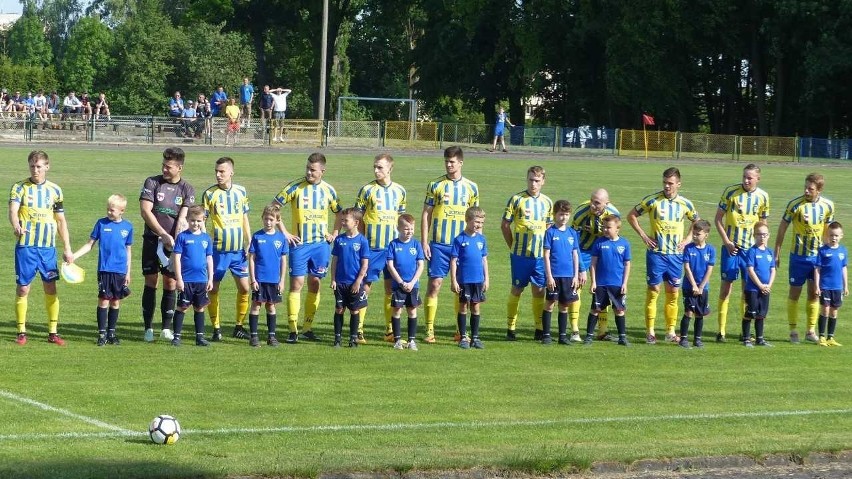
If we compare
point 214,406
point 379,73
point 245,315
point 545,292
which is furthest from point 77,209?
point 379,73

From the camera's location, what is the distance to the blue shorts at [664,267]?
1505cm

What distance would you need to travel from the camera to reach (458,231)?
48.9 ft

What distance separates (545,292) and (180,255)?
431 centimetres

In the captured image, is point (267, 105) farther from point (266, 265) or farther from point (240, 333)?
point (266, 265)

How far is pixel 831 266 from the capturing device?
15.4m

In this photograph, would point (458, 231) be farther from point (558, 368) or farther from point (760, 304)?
point (760, 304)

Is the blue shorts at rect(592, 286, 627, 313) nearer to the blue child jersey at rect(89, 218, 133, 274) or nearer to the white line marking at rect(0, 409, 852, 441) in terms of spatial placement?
the white line marking at rect(0, 409, 852, 441)

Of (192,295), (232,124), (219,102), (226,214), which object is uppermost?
(219,102)

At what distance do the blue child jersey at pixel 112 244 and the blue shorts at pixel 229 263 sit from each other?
3.62 feet

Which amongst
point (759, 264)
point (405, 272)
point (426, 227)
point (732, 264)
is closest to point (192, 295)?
point (405, 272)

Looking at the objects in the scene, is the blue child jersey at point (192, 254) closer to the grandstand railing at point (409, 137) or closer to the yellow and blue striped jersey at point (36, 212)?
the yellow and blue striped jersey at point (36, 212)

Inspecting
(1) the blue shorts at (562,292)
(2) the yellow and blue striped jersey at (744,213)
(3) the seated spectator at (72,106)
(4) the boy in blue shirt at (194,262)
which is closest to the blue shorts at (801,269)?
(2) the yellow and blue striped jersey at (744,213)

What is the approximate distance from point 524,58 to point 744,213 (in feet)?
194

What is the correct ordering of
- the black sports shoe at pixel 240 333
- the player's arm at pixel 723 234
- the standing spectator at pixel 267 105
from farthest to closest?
the standing spectator at pixel 267 105 < the player's arm at pixel 723 234 < the black sports shoe at pixel 240 333
